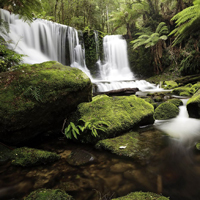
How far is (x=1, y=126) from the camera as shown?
243cm

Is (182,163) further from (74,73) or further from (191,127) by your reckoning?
(74,73)

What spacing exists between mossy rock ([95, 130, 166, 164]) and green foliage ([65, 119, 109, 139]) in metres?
0.27

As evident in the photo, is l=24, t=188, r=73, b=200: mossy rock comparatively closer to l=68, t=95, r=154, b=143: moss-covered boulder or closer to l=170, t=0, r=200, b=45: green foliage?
l=68, t=95, r=154, b=143: moss-covered boulder

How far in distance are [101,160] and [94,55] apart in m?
14.5

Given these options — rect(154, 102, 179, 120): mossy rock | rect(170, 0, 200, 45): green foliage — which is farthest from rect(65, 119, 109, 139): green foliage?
rect(170, 0, 200, 45): green foliage

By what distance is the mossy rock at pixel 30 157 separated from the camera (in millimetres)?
2215

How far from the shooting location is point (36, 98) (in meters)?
2.64

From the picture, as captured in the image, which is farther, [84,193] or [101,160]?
[101,160]

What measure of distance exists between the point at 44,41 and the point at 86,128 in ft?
39.6

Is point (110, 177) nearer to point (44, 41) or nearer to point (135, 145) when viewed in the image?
point (135, 145)

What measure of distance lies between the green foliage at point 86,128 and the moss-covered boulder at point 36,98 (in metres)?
0.44

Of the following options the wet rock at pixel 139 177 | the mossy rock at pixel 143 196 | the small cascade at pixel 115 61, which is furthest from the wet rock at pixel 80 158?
the small cascade at pixel 115 61

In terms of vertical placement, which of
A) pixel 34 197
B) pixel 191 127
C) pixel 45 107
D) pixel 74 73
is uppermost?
pixel 74 73

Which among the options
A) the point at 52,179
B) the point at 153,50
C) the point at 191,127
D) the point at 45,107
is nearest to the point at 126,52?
the point at 153,50
